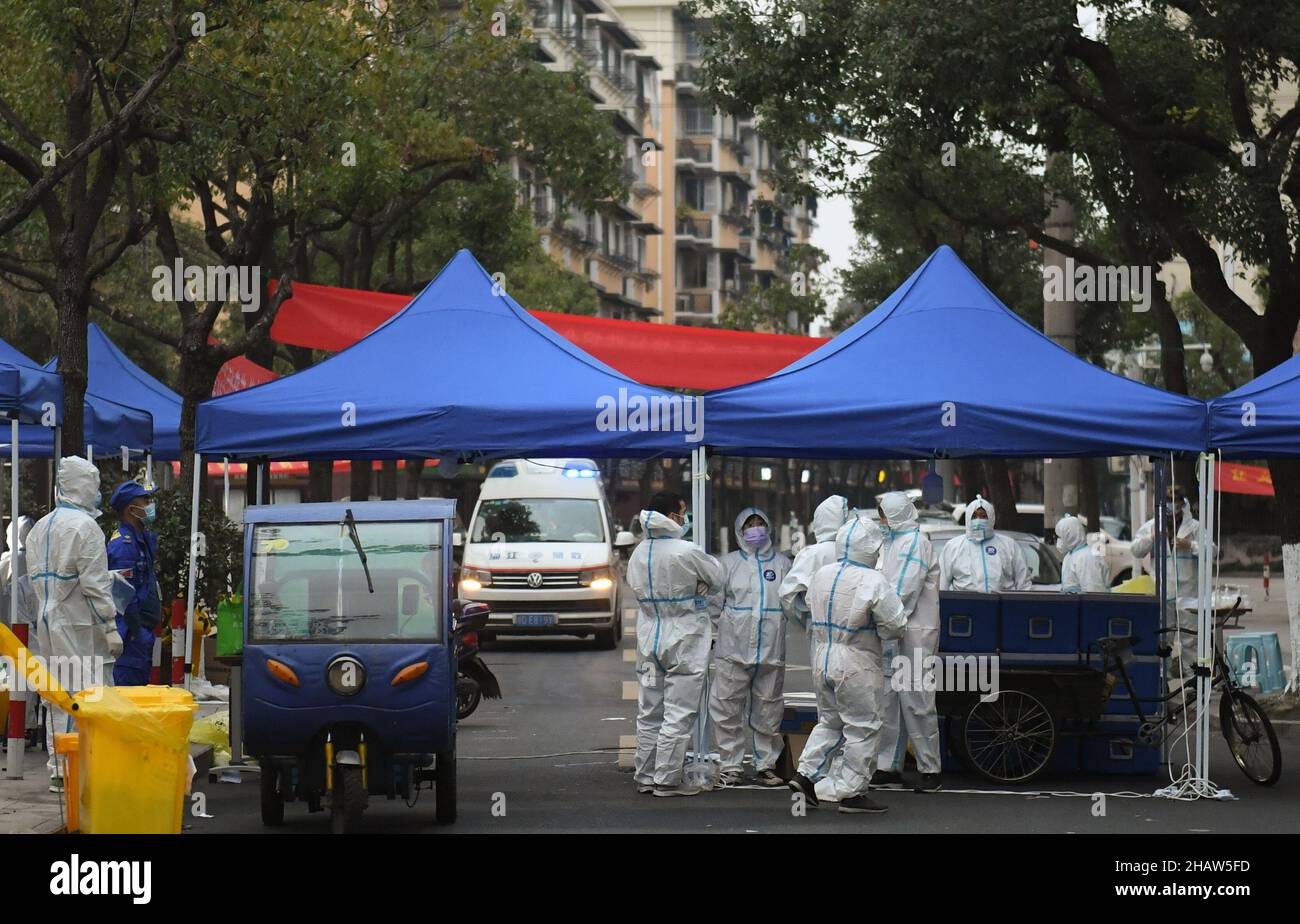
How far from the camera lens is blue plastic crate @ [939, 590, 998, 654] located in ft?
42.5

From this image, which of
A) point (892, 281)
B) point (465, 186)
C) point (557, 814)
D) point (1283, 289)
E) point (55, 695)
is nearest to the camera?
point (55, 695)

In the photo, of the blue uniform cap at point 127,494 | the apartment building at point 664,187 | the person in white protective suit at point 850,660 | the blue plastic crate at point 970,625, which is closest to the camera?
the person in white protective suit at point 850,660

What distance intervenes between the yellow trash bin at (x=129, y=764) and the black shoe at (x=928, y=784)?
16.8 feet

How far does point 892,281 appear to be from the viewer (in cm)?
4141

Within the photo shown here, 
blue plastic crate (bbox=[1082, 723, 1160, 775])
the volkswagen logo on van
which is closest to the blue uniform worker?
the volkswagen logo on van

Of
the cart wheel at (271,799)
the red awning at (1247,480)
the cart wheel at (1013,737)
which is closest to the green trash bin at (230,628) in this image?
the cart wheel at (271,799)

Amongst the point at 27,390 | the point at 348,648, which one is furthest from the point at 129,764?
the point at 27,390

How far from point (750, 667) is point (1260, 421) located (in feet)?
11.7

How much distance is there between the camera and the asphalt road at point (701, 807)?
35.4ft

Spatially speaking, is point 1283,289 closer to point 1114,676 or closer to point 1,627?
point 1114,676

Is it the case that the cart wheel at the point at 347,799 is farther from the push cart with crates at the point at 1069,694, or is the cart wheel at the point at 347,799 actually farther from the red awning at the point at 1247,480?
the red awning at the point at 1247,480

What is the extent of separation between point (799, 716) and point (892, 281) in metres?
29.2

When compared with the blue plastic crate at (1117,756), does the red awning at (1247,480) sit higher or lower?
higher

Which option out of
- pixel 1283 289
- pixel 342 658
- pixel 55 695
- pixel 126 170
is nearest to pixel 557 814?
pixel 342 658
